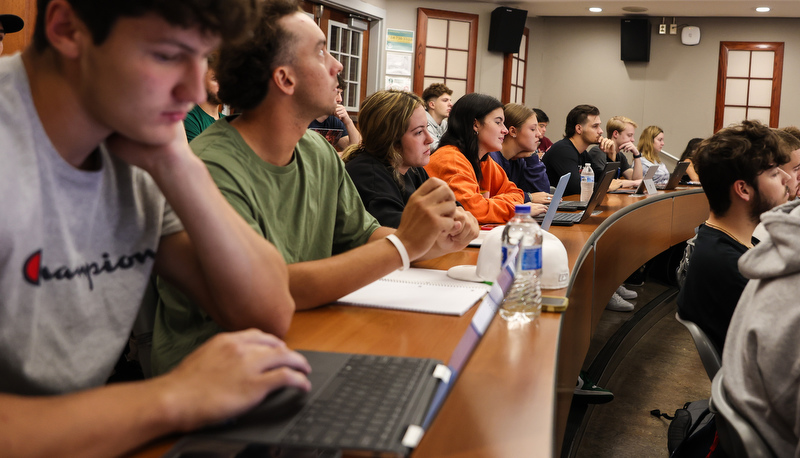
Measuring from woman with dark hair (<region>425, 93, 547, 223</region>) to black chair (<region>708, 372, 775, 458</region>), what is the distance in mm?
1469

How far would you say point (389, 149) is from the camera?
228cm

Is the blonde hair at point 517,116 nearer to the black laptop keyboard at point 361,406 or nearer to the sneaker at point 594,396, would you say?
the sneaker at point 594,396

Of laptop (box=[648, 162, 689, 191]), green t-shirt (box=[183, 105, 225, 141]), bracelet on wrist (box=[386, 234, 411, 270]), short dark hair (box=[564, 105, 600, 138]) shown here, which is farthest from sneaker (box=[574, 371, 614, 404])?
short dark hair (box=[564, 105, 600, 138])

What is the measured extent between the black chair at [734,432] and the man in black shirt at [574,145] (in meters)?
3.17

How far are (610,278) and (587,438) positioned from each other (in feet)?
2.29

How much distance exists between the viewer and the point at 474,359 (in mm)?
1010

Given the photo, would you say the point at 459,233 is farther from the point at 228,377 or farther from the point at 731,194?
the point at 731,194

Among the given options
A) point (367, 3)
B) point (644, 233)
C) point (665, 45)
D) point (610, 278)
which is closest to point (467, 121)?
point (610, 278)

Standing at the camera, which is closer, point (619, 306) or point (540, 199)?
point (540, 199)

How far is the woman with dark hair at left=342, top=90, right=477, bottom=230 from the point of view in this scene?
7.04ft

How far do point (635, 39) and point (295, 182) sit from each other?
8138 mm

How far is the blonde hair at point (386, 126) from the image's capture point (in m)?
2.29

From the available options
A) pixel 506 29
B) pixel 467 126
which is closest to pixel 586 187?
pixel 467 126

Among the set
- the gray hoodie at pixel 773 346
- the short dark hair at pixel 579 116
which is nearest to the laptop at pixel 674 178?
the short dark hair at pixel 579 116
